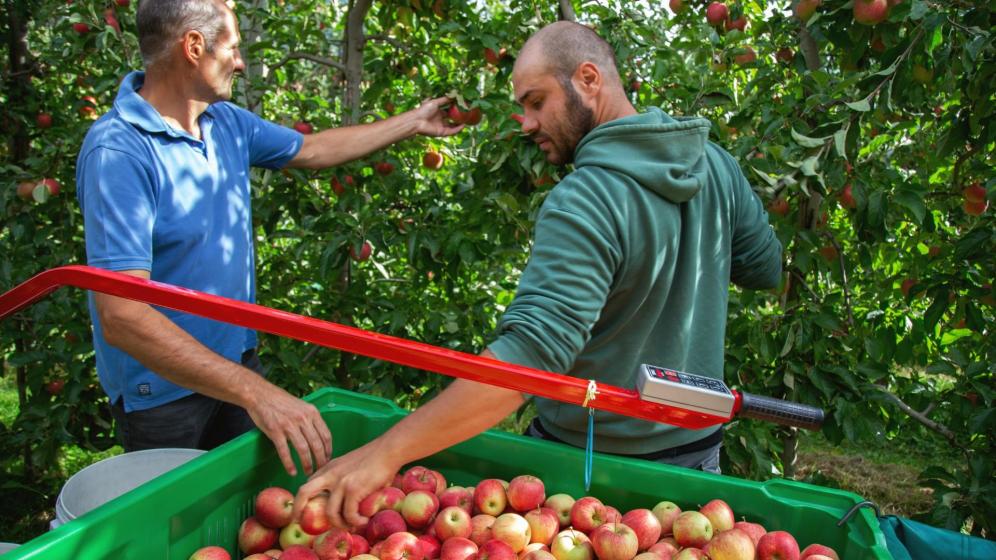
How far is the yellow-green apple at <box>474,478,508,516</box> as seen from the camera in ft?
5.05

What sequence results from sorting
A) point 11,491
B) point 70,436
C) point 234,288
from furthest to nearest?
point 11,491 < point 70,436 < point 234,288

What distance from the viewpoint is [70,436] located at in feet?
10.3

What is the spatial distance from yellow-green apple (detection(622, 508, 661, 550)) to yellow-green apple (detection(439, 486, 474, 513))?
1.01 feet

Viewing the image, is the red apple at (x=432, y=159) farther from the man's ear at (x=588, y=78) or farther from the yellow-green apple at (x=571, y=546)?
the yellow-green apple at (x=571, y=546)

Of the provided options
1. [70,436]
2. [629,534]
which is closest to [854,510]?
[629,534]

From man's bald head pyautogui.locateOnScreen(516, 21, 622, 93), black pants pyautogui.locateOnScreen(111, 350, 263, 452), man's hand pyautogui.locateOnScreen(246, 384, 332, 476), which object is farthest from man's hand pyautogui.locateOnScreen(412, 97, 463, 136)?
man's hand pyautogui.locateOnScreen(246, 384, 332, 476)

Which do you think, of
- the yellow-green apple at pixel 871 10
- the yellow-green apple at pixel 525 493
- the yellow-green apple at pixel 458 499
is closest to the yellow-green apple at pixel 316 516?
the yellow-green apple at pixel 458 499

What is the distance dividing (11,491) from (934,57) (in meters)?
3.90

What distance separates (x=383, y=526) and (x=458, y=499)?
16 centimetres

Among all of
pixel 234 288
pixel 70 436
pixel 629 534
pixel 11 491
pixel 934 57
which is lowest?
pixel 11 491

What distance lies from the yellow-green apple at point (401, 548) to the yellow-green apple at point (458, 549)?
0.05 metres

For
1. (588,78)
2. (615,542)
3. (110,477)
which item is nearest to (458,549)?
(615,542)

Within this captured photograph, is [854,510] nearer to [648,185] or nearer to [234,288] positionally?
[648,185]

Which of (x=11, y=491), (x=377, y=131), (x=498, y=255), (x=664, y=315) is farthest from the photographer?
(x=11, y=491)
